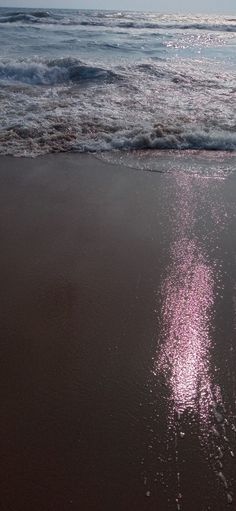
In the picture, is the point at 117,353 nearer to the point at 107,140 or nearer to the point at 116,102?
the point at 107,140

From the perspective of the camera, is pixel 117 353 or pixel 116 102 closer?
pixel 117 353

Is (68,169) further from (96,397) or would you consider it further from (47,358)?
(96,397)

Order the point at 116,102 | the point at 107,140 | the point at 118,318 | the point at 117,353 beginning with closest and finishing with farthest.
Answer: the point at 117,353 → the point at 118,318 → the point at 107,140 → the point at 116,102

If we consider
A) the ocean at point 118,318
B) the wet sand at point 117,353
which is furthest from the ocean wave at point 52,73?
the wet sand at point 117,353

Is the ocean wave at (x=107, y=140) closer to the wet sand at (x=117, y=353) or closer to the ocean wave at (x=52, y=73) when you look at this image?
the wet sand at (x=117, y=353)

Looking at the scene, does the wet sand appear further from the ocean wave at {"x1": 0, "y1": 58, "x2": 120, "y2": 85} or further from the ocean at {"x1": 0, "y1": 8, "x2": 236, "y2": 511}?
the ocean wave at {"x1": 0, "y1": 58, "x2": 120, "y2": 85}

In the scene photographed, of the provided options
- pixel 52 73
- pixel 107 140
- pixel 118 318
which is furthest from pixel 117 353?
pixel 52 73

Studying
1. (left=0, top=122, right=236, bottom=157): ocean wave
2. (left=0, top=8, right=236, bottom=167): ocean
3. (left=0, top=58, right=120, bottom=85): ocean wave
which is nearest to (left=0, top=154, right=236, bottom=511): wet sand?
(left=0, top=122, right=236, bottom=157): ocean wave
